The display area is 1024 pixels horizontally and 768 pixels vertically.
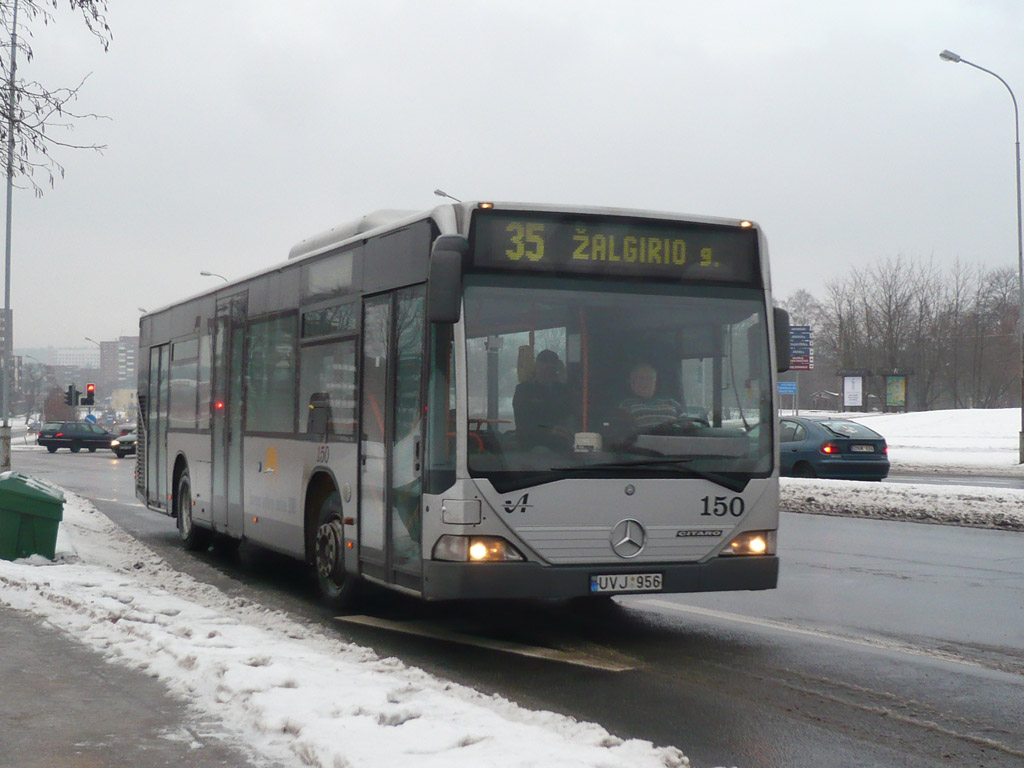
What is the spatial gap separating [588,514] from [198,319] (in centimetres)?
727

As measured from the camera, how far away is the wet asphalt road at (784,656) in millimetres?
5625

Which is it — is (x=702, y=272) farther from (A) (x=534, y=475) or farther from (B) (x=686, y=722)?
(B) (x=686, y=722)

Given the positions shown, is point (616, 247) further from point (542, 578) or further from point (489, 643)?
point (489, 643)

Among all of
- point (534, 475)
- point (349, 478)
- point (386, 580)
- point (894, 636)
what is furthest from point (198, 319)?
point (894, 636)

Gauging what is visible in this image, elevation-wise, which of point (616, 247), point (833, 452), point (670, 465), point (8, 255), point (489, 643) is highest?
point (8, 255)

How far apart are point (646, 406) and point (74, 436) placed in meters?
55.8

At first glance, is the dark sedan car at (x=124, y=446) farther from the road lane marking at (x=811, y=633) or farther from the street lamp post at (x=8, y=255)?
the road lane marking at (x=811, y=633)

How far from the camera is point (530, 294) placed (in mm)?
7688

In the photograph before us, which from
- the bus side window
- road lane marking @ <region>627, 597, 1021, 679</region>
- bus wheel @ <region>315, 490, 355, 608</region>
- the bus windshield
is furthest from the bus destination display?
bus wheel @ <region>315, 490, 355, 608</region>

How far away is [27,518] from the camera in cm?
1138

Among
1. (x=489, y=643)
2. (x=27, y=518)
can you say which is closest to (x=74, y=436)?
(x=27, y=518)

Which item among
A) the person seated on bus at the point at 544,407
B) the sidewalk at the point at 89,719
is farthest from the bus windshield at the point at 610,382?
the sidewalk at the point at 89,719

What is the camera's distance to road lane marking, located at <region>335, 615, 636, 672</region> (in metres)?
7.39

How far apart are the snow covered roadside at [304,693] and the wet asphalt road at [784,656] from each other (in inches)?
19.9
